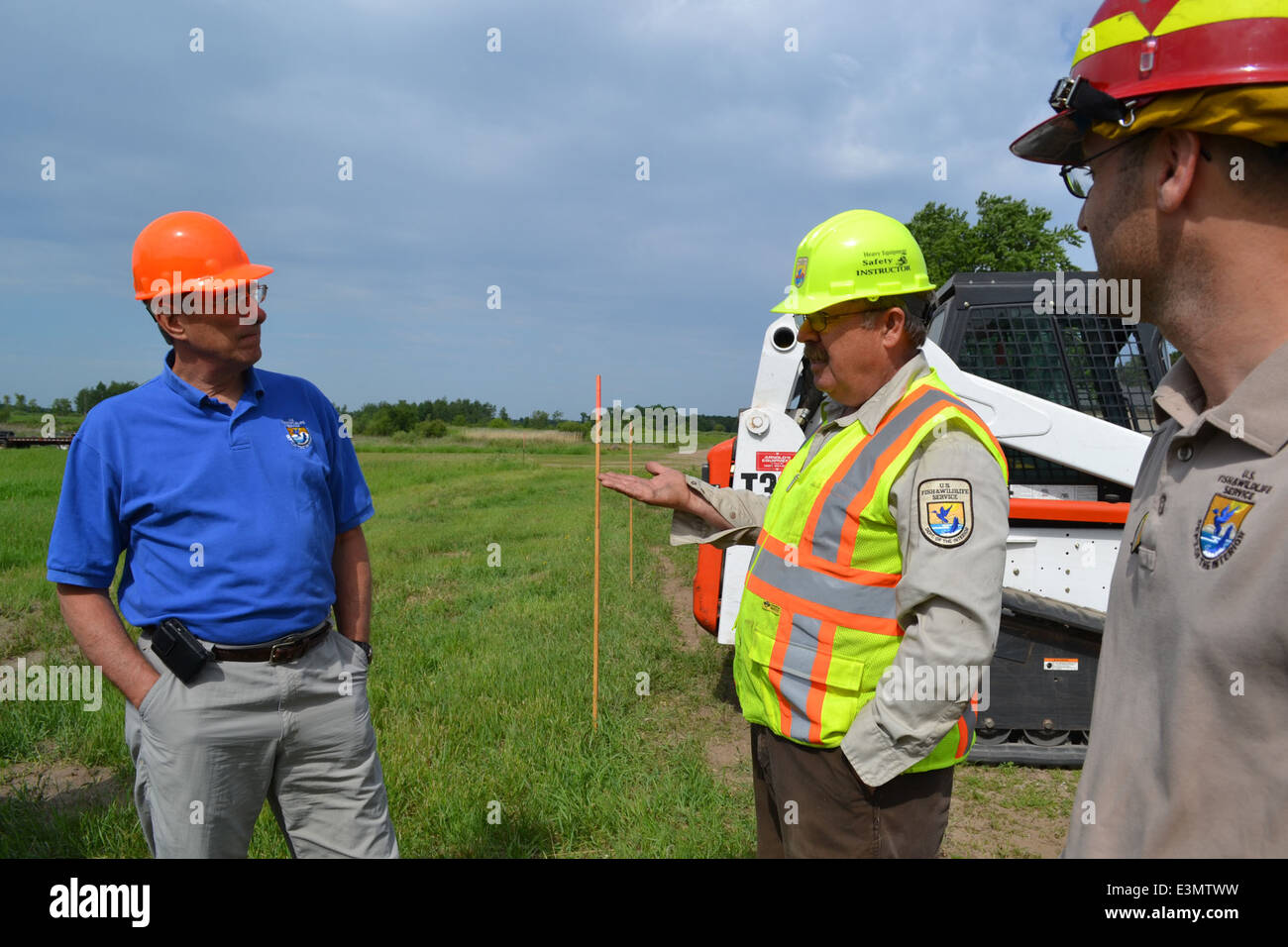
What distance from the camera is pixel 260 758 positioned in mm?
2312

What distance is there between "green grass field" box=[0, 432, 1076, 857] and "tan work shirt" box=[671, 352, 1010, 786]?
2.13 meters

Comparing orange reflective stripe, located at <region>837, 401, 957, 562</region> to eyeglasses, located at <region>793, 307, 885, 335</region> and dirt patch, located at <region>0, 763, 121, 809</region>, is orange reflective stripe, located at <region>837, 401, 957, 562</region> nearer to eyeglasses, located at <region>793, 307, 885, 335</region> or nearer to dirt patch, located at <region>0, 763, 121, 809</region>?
eyeglasses, located at <region>793, 307, 885, 335</region>

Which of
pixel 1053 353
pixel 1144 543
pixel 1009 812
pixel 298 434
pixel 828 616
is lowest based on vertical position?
pixel 1009 812

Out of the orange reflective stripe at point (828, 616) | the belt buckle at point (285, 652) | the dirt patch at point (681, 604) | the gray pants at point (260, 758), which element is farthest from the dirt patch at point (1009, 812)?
the dirt patch at point (681, 604)

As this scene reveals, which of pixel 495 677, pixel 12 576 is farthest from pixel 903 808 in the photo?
pixel 12 576

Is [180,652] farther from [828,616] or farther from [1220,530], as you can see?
[1220,530]

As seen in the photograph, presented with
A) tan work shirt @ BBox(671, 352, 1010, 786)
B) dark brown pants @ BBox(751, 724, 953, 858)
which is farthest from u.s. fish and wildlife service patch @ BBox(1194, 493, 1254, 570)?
dark brown pants @ BBox(751, 724, 953, 858)

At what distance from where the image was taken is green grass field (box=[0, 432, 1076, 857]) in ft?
12.3

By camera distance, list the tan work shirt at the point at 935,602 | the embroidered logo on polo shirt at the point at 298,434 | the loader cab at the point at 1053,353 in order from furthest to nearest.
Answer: the loader cab at the point at 1053,353 < the embroidered logo on polo shirt at the point at 298,434 < the tan work shirt at the point at 935,602

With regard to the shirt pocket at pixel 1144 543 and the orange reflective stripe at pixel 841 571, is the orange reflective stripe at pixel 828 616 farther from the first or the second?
the shirt pocket at pixel 1144 543

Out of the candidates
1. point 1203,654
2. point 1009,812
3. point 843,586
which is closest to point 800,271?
point 843,586

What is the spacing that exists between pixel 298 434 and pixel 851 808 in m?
2.00

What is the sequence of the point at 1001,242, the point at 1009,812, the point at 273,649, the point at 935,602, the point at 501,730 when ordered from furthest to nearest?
the point at 1001,242 < the point at 501,730 < the point at 1009,812 < the point at 273,649 < the point at 935,602

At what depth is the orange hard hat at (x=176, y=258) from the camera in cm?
235
